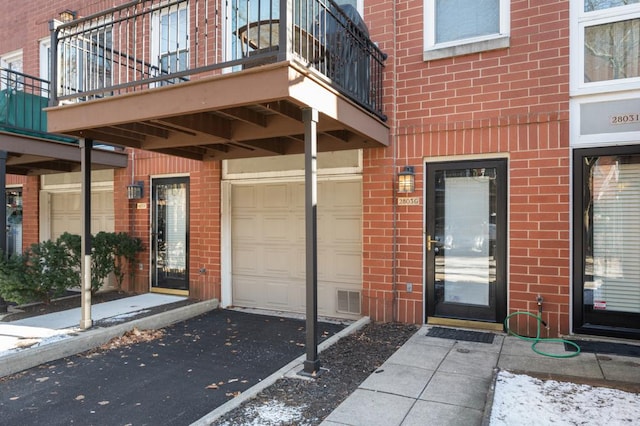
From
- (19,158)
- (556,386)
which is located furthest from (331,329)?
(19,158)

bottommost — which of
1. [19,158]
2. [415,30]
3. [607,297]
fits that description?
[607,297]

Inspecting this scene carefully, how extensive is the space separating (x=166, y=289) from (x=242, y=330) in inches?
106

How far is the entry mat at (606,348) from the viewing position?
13.8 feet

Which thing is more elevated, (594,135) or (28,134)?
(28,134)

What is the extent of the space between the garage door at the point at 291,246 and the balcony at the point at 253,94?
2.77 feet

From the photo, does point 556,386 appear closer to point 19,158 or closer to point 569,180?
point 569,180

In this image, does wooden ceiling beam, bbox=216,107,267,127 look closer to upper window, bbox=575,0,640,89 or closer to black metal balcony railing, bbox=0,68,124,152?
black metal balcony railing, bbox=0,68,124,152

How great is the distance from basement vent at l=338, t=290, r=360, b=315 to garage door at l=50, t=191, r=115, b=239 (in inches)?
207

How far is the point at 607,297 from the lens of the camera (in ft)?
15.4

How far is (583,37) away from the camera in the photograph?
15.7 feet

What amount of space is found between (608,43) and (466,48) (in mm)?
1534

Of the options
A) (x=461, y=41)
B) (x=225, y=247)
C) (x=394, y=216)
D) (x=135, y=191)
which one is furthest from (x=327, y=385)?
(x=135, y=191)

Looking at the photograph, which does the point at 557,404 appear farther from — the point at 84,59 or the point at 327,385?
the point at 84,59

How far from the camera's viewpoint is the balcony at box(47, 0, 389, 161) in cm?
369
